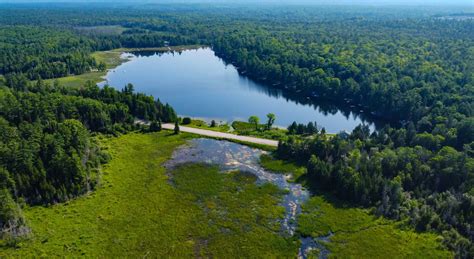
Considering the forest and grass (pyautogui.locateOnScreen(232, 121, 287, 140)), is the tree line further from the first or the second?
grass (pyautogui.locateOnScreen(232, 121, 287, 140))

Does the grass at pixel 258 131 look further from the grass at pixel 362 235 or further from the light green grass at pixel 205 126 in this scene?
the grass at pixel 362 235

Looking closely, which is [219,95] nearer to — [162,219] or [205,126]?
[205,126]

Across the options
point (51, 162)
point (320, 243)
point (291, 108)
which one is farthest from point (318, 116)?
point (51, 162)

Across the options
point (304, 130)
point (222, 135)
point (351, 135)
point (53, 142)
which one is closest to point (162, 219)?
point (53, 142)

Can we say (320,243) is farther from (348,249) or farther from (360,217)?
(360,217)

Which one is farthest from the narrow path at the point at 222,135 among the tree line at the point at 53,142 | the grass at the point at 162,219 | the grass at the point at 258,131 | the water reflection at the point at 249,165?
the grass at the point at 162,219

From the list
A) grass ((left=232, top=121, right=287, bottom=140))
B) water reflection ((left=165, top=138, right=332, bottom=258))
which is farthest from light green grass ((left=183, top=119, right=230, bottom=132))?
water reflection ((left=165, top=138, right=332, bottom=258))
